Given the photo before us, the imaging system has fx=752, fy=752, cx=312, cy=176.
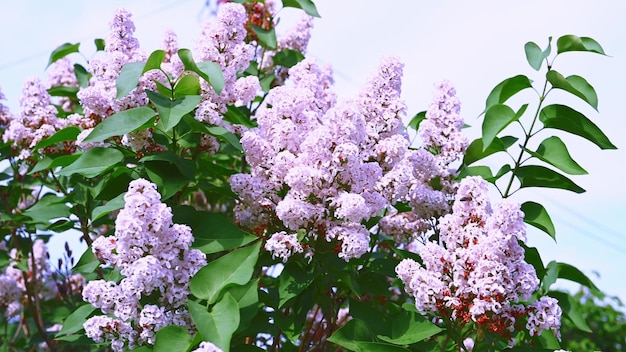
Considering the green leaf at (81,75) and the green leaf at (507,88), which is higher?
the green leaf at (507,88)

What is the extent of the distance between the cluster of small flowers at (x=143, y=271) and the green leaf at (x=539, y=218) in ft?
3.47

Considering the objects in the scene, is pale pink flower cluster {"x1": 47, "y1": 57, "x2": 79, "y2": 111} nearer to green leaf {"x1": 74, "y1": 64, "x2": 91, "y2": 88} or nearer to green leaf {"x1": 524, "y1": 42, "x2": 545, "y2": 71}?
green leaf {"x1": 74, "y1": 64, "x2": 91, "y2": 88}

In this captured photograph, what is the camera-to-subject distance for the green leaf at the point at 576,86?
93.7 inches

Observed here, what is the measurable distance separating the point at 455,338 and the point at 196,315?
0.76 metres

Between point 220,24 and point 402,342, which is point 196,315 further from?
point 220,24

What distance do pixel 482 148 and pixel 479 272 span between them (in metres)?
0.67

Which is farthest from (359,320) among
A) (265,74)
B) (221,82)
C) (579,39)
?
(265,74)

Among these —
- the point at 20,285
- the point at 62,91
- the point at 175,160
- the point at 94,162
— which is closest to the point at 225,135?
the point at 175,160

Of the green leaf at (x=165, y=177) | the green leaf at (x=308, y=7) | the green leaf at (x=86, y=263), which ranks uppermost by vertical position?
the green leaf at (x=308, y=7)

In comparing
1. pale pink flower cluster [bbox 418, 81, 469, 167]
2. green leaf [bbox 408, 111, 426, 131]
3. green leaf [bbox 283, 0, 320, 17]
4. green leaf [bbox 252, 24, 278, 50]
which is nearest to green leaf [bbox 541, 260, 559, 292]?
pale pink flower cluster [bbox 418, 81, 469, 167]

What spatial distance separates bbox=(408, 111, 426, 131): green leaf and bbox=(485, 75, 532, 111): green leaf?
406 millimetres

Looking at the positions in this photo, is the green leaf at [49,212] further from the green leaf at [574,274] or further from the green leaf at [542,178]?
the green leaf at [574,274]

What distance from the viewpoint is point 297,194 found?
6.96 ft

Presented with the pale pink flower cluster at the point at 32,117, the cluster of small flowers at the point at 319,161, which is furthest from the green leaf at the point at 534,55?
the pale pink flower cluster at the point at 32,117
